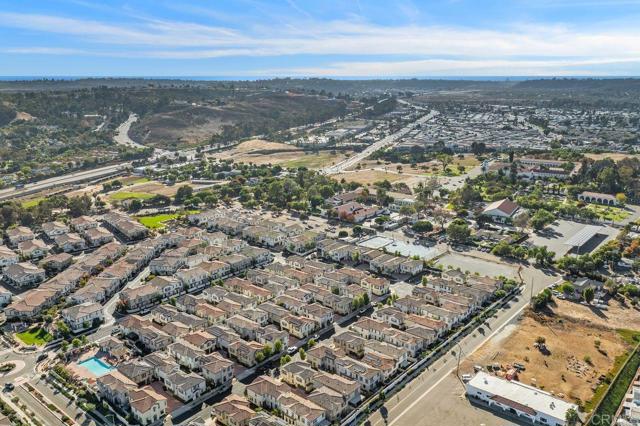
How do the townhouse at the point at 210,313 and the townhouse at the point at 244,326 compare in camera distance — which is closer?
the townhouse at the point at 244,326

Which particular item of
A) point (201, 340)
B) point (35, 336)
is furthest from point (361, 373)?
point (35, 336)

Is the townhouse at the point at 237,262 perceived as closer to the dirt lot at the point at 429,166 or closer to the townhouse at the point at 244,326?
the townhouse at the point at 244,326

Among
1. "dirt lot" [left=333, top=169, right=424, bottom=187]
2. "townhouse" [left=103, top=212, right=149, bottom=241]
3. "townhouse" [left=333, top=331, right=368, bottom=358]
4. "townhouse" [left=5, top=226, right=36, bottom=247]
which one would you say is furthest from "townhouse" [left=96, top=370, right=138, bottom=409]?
"dirt lot" [left=333, top=169, right=424, bottom=187]

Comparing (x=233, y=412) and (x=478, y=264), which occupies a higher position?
(x=233, y=412)

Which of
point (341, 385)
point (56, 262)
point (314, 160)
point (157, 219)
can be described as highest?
point (341, 385)

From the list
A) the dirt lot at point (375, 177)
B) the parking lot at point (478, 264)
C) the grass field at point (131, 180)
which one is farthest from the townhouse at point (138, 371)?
the grass field at point (131, 180)

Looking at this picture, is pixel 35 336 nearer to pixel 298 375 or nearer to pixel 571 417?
pixel 298 375
